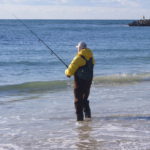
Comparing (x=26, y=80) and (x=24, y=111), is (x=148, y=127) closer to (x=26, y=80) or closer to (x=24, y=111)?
(x=24, y=111)

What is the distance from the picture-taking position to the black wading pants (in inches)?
329

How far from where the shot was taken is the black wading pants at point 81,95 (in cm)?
836

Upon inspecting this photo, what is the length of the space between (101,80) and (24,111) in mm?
6203

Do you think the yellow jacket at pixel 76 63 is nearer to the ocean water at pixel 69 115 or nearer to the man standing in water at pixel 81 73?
the man standing in water at pixel 81 73

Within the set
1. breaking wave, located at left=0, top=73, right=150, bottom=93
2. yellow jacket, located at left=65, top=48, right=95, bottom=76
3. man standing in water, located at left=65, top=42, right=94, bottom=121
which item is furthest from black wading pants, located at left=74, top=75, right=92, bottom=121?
breaking wave, located at left=0, top=73, right=150, bottom=93

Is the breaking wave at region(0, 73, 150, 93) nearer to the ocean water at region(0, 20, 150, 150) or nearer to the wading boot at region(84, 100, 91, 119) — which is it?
the ocean water at region(0, 20, 150, 150)

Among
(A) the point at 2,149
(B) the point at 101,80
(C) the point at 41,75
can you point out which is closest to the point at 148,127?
(A) the point at 2,149

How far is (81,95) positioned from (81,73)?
0.49 meters

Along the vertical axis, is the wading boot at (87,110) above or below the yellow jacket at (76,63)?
below

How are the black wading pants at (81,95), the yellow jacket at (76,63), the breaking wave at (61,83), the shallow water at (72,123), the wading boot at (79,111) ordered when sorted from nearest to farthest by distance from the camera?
the shallow water at (72,123)
the yellow jacket at (76,63)
the black wading pants at (81,95)
the wading boot at (79,111)
the breaking wave at (61,83)

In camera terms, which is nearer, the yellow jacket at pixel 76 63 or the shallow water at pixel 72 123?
the shallow water at pixel 72 123

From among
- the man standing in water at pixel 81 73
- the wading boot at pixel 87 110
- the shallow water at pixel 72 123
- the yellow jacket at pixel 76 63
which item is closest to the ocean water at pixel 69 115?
the shallow water at pixel 72 123

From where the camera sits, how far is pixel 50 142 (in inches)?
279

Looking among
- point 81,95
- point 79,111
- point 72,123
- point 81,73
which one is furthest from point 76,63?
point 72,123
